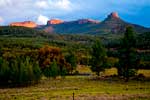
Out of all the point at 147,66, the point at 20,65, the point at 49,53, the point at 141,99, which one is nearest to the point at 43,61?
the point at 49,53

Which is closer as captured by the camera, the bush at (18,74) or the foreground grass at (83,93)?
the foreground grass at (83,93)

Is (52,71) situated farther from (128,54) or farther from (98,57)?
(128,54)

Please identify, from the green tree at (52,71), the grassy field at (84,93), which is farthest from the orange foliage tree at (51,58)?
the grassy field at (84,93)

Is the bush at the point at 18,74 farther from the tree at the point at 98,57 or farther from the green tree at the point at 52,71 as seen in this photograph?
the tree at the point at 98,57

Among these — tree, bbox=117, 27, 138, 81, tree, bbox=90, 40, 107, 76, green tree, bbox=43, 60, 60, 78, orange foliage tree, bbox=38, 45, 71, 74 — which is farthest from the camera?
orange foliage tree, bbox=38, 45, 71, 74

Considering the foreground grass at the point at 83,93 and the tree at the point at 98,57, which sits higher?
the tree at the point at 98,57

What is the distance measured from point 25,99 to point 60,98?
536cm

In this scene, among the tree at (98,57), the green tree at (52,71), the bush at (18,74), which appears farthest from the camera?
the tree at (98,57)

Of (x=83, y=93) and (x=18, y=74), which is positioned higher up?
(x=18, y=74)

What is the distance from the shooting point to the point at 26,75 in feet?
302

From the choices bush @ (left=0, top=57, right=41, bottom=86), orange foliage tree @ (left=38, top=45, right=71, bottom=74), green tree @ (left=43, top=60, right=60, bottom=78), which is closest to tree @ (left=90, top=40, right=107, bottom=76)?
orange foliage tree @ (left=38, top=45, right=71, bottom=74)

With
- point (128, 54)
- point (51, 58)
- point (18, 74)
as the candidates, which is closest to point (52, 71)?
point (51, 58)

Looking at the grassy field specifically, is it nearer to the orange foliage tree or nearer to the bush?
the bush

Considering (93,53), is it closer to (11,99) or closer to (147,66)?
(147,66)
